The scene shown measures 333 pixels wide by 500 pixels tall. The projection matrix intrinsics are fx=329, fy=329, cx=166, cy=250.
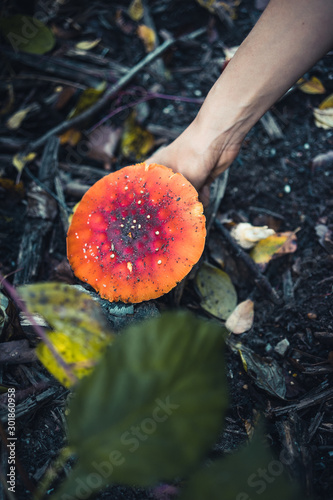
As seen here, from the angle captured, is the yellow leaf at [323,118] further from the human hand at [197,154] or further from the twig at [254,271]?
the twig at [254,271]

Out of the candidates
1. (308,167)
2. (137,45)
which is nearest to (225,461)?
(308,167)

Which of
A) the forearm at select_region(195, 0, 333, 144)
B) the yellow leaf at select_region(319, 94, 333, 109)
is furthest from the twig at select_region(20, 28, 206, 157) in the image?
the yellow leaf at select_region(319, 94, 333, 109)

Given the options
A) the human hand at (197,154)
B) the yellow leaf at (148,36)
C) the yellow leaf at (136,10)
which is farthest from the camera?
the yellow leaf at (136,10)

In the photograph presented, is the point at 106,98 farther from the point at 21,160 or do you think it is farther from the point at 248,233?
the point at 248,233

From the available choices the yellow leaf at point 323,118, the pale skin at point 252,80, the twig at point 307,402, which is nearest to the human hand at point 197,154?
the pale skin at point 252,80

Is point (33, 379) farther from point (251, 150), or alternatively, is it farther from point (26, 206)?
point (251, 150)

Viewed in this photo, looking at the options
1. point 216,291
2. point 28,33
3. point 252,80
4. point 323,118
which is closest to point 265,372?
point 216,291
